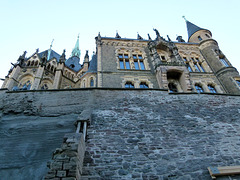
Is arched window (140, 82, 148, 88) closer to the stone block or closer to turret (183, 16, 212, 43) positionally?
turret (183, 16, 212, 43)

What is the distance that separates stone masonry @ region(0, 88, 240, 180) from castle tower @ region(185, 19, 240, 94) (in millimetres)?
7504

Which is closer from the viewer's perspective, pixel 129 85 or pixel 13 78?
pixel 129 85

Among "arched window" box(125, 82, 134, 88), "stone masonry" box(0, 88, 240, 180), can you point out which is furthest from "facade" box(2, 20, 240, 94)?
"stone masonry" box(0, 88, 240, 180)

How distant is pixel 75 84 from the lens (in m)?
25.3

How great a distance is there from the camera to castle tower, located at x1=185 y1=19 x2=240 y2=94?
15.4m

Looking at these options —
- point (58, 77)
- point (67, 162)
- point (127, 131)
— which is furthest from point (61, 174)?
point (58, 77)

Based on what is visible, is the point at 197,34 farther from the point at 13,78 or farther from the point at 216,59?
the point at 13,78

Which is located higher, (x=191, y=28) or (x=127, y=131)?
(x=191, y=28)

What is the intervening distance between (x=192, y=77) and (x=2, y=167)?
15888 mm

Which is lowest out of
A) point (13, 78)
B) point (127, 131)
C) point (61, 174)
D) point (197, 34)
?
point (61, 174)

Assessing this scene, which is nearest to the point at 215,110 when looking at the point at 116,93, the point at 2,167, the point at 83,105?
the point at 116,93

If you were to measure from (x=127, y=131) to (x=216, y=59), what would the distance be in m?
15.7

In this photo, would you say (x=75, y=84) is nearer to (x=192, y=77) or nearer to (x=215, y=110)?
(x=192, y=77)

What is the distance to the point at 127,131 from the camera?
6387 mm
